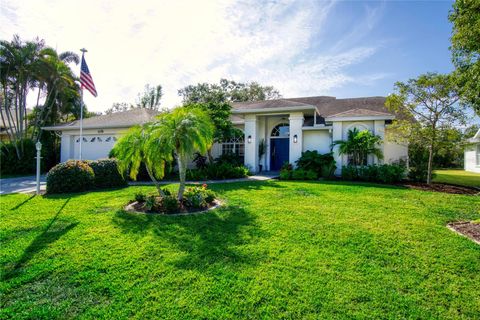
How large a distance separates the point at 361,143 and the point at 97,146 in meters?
17.0

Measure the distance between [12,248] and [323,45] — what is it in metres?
12.1

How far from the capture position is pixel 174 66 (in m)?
15.1

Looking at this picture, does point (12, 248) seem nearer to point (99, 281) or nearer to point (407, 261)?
point (99, 281)

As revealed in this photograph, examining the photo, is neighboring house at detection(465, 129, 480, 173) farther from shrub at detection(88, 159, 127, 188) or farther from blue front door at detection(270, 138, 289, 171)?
shrub at detection(88, 159, 127, 188)

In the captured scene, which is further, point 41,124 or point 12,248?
point 41,124

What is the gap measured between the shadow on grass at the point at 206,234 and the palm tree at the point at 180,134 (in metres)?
1.69

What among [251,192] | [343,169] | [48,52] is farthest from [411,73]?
[48,52]

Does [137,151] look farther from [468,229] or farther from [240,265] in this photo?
[468,229]

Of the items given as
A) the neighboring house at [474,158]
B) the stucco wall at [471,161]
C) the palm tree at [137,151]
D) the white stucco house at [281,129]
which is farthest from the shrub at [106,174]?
the stucco wall at [471,161]

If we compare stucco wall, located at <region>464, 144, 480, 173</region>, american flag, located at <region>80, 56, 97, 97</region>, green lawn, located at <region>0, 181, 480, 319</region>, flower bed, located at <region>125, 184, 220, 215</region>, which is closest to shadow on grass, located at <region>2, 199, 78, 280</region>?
green lawn, located at <region>0, 181, 480, 319</region>

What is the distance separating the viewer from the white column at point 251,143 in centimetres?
1538

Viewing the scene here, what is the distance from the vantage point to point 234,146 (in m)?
17.2

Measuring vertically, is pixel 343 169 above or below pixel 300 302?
above

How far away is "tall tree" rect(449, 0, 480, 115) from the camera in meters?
5.44
